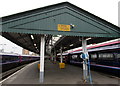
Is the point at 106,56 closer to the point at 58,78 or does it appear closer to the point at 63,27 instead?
the point at 58,78

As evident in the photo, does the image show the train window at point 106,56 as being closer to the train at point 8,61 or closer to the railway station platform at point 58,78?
the railway station platform at point 58,78

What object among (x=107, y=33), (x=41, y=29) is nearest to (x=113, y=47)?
(x=107, y=33)

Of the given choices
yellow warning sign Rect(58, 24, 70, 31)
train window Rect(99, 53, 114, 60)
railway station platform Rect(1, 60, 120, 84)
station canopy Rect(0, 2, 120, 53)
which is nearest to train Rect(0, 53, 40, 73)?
railway station platform Rect(1, 60, 120, 84)

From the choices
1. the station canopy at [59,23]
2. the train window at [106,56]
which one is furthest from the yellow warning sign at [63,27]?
the train window at [106,56]

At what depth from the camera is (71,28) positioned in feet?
24.9

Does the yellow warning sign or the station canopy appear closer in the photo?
the station canopy

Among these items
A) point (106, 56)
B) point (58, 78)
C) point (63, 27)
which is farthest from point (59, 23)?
point (106, 56)

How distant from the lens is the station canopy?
6746mm

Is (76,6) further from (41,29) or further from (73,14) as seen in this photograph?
(41,29)

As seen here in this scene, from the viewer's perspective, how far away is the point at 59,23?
7.46 meters

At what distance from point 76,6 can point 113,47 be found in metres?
5.85

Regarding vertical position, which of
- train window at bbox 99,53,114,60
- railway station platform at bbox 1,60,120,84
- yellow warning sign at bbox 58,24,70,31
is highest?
yellow warning sign at bbox 58,24,70,31

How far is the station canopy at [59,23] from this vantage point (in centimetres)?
675

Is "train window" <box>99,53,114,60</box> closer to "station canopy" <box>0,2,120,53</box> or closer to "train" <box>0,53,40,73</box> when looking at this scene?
"station canopy" <box>0,2,120,53</box>
